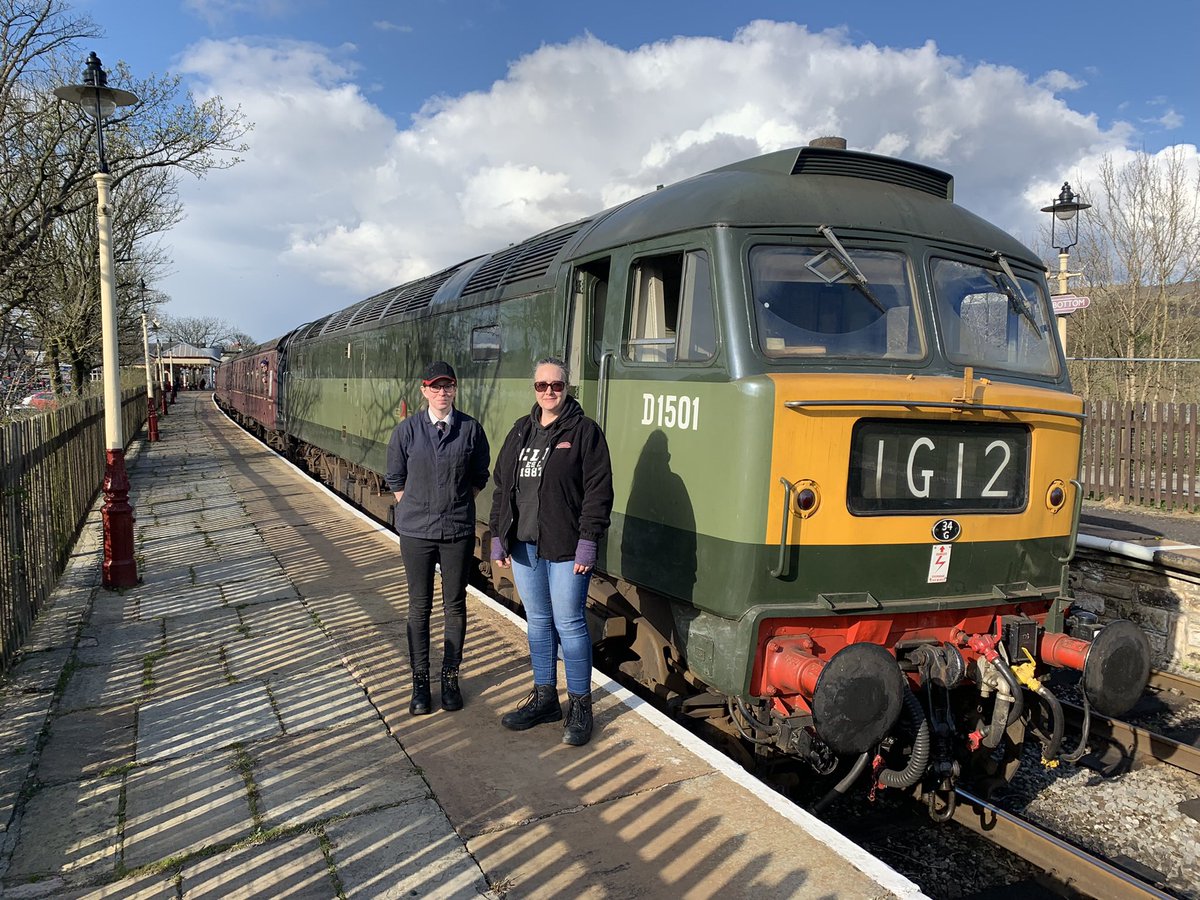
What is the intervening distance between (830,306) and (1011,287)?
4.41 feet

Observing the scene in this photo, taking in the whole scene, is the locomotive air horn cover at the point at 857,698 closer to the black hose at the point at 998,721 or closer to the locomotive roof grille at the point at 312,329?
the black hose at the point at 998,721

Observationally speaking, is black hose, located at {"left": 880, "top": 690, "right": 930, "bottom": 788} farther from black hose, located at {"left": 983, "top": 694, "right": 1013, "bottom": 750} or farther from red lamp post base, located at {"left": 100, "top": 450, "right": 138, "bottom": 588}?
red lamp post base, located at {"left": 100, "top": 450, "right": 138, "bottom": 588}

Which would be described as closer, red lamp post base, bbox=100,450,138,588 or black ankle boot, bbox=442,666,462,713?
black ankle boot, bbox=442,666,462,713

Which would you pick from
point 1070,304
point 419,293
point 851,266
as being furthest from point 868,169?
point 1070,304

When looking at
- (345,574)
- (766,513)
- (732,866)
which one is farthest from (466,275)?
(732,866)

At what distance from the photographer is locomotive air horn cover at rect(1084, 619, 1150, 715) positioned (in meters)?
4.05

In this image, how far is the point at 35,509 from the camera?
7016 millimetres

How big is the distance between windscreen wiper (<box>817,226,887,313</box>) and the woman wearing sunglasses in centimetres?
155

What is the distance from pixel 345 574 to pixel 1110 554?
7106 millimetres

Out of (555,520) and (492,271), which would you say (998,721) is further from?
(492,271)

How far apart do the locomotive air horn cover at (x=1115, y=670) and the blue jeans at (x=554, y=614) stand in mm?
2499

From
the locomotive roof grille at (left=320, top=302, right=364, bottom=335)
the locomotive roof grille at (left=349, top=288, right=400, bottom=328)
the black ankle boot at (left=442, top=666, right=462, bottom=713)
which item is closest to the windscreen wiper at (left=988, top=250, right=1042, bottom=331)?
the black ankle boot at (left=442, top=666, right=462, bottom=713)

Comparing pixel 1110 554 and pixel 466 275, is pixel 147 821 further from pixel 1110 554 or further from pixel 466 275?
pixel 1110 554

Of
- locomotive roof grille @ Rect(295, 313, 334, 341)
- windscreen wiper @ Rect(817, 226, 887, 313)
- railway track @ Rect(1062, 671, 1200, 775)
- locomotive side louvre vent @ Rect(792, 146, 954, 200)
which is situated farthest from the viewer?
locomotive roof grille @ Rect(295, 313, 334, 341)
